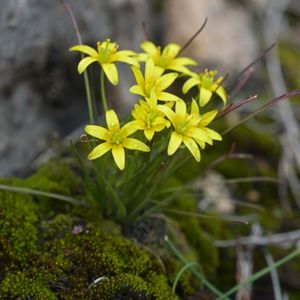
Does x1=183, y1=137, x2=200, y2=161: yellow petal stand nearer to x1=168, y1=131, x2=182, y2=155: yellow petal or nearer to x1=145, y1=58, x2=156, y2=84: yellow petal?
x1=168, y1=131, x2=182, y2=155: yellow petal

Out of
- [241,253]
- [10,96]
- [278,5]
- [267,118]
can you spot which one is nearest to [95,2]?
[10,96]

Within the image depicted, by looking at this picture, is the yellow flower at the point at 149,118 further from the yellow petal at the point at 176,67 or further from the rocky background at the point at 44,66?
the rocky background at the point at 44,66

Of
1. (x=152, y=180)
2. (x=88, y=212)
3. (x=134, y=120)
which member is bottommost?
(x=88, y=212)

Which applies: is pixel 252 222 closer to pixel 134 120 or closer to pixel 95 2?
pixel 134 120

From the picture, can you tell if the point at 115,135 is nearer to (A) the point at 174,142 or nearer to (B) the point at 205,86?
(A) the point at 174,142

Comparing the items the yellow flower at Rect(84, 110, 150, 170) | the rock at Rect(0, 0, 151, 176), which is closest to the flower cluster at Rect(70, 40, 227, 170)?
the yellow flower at Rect(84, 110, 150, 170)
